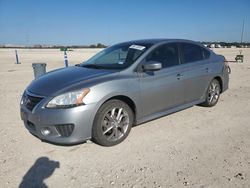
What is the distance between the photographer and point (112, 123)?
3699 mm

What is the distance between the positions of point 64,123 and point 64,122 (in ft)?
0.05

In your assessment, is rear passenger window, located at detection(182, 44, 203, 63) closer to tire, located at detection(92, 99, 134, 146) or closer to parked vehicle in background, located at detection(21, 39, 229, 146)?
parked vehicle in background, located at detection(21, 39, 229, 146)

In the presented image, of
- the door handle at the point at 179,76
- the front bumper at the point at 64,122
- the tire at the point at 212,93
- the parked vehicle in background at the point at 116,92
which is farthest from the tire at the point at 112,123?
the tire at the point at 212,93

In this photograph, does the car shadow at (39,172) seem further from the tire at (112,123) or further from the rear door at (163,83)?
the rear door at (163,83)

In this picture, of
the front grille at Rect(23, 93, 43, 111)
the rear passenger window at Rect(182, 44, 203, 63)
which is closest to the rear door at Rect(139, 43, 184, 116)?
the rear passenger window at Rect(182, 44, 203, 63)

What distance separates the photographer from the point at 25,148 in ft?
12.0

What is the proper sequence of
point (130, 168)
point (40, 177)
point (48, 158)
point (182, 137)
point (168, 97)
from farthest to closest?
point (168, 97) → point (182, 137) → point (48, 158) → point (130, 168) → point (40, 177)

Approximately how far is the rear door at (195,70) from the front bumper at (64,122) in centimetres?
228

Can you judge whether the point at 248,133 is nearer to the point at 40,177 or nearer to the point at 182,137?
the point at 182,137

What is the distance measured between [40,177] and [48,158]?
0.48 m

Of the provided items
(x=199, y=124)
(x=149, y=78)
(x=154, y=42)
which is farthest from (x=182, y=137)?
(x=154, y=42)

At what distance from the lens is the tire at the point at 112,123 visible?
3.51 metres

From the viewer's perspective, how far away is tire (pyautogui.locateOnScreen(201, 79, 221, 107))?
554cm

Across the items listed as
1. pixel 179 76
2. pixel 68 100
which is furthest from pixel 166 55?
pixel 68 100
